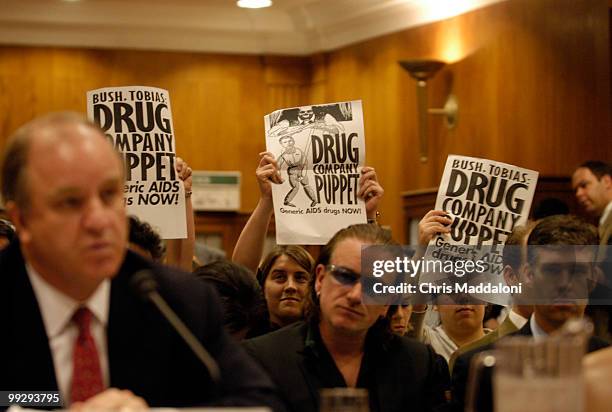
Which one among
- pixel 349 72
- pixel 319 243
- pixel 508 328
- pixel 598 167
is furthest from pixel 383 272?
pixel 349 72

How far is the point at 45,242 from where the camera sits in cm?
219

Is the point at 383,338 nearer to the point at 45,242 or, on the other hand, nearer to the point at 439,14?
the point at 45,242

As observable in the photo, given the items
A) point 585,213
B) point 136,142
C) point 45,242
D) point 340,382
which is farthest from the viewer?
point 585,213

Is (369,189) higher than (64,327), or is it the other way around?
(369,189)

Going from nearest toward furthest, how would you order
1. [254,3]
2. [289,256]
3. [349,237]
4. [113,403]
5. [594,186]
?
[113,403] < [349,237] < [289,256] < [594,186] < [254,3]

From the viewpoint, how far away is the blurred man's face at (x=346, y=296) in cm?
327

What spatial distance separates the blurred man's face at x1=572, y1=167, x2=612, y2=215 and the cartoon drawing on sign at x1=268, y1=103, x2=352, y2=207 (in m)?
3.07

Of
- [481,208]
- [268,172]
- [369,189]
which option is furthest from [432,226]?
[268,172]

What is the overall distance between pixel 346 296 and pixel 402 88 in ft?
21.7

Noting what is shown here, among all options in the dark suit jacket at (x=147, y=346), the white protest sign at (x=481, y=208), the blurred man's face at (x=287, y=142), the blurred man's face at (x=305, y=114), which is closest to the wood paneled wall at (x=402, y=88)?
the white protest sign at (x=481, y=208)

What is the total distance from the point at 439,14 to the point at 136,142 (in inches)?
208

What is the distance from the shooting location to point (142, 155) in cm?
448

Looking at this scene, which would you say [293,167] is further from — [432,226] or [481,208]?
[481,208]

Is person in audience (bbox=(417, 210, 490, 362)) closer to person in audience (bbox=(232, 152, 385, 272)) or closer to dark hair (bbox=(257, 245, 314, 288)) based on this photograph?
person in audience (bbox=(232, 152, 385, 272))
